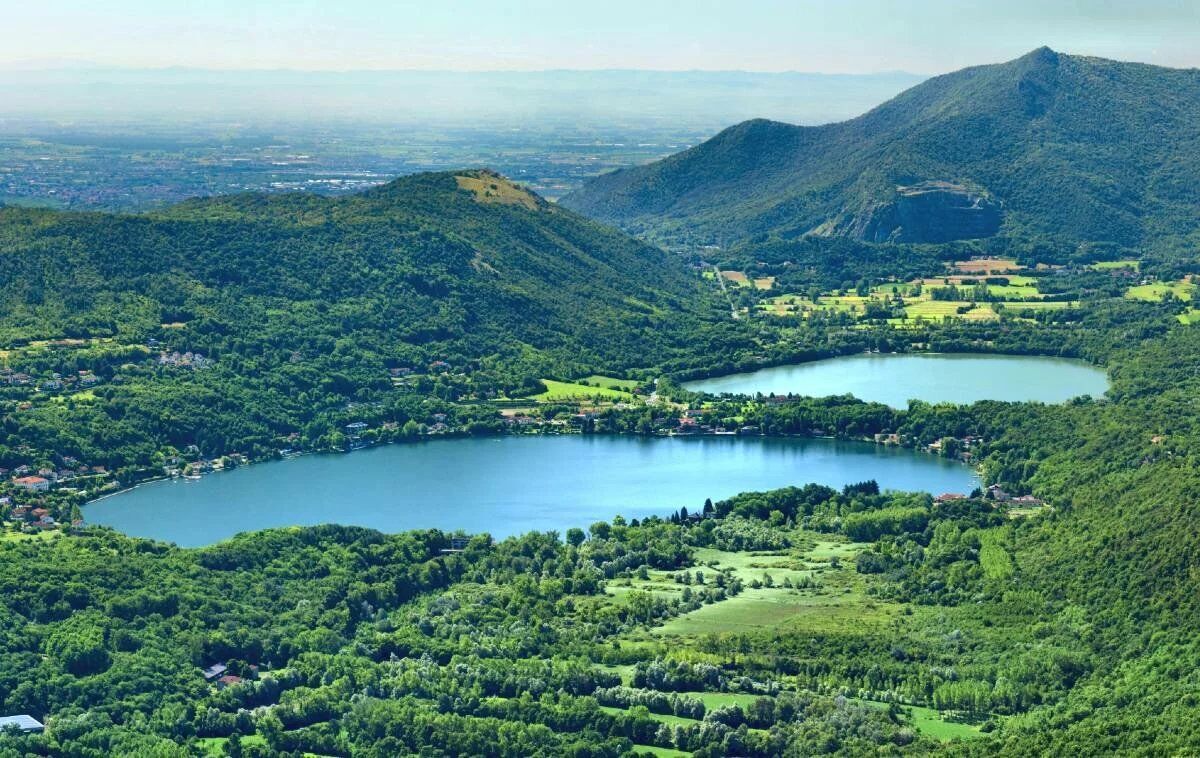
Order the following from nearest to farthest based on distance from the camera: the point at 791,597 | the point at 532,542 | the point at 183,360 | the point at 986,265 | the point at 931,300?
the point at 791,597
the point at 532,542
the point at 183,360
the point at 931,300
the point at 986,265

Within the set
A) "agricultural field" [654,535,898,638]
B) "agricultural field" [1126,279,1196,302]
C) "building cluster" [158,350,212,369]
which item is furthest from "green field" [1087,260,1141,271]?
"agricultural field" [654,535,898,638]

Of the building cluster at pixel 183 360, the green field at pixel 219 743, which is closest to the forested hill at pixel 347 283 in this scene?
the building cluster at pixel 183 360

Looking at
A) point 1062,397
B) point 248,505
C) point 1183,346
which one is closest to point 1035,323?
point 1183,346

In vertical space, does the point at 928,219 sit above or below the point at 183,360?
above

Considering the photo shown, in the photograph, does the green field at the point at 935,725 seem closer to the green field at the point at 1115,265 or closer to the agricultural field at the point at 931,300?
the agricultural field at the point at 931,300

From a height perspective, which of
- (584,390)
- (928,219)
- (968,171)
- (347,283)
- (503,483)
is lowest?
(503,483)

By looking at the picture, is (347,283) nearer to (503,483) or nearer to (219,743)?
(503,483)

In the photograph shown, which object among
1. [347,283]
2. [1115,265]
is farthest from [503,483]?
[1115,265]

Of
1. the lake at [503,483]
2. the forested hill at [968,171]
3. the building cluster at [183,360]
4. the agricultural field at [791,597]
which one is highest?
the forested hill at [968,171]
